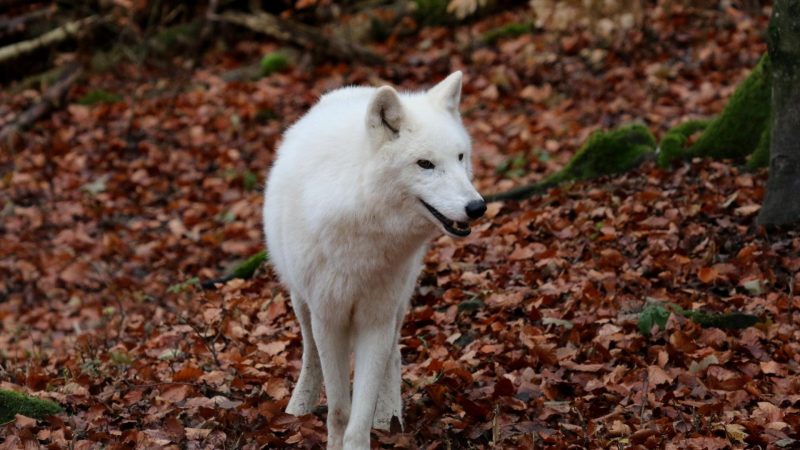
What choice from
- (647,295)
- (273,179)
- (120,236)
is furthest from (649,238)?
(120,236)

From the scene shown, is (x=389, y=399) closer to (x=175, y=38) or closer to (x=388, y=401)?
(x=388, y=401)

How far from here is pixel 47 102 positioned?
1398 centimetres

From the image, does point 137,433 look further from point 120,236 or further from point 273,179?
point 120,236

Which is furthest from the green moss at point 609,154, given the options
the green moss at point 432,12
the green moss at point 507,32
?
the green moss at point 432,12

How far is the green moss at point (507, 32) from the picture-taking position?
14.9 m

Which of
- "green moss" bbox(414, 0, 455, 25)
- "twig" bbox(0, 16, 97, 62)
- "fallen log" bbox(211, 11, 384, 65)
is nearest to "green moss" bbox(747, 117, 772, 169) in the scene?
"fallen log" bbox(211, 11, 384, 65)

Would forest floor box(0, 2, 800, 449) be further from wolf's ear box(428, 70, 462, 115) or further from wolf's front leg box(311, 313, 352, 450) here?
wolf's ear box(428, 70, 462, 115)

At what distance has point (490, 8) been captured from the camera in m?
15.8

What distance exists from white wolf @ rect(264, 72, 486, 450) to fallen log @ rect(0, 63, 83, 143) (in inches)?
369

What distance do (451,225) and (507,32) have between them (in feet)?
36.6

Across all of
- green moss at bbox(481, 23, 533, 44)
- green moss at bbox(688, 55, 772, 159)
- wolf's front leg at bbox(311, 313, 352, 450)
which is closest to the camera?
wolf's front leg at bbox(311, 313, 352, 450)

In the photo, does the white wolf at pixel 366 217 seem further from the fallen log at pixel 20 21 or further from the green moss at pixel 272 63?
the fallen log at pixel 20 21

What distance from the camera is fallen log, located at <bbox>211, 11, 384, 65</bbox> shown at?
14.8 metres

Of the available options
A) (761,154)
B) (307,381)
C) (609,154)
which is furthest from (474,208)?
(609,154)
